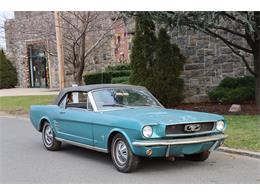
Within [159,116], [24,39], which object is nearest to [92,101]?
[159,116]

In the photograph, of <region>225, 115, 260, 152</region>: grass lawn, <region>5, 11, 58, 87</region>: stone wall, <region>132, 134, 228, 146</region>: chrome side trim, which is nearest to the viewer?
<region>132, 134, 228, 146</region>: chrome side trim

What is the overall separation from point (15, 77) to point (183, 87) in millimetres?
19169

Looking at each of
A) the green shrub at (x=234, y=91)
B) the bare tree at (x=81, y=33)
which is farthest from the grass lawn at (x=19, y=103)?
the green shrub at (x=234, y=91)

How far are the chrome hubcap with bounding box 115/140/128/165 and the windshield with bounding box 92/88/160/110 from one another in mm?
923

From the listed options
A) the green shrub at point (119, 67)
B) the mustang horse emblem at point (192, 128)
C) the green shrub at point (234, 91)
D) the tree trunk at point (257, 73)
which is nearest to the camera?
the mustang horse emblem at point (192, 128)

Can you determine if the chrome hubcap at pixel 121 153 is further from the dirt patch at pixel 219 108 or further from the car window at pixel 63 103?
the dirt patch at pixel 219 108

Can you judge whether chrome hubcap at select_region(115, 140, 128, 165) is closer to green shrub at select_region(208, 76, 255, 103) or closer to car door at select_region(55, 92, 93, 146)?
car door at select_region(55, 92, 93, 146)

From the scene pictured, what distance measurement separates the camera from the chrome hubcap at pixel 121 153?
696 cm

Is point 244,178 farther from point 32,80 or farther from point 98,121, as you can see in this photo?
point 32,80

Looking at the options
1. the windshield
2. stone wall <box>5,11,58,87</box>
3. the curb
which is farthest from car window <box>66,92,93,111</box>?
stone wall <box>5,11,58,87</box>

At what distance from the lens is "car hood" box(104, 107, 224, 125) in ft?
22.1

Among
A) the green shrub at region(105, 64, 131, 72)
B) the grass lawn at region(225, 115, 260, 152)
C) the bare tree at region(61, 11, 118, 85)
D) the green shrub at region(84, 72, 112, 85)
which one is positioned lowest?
the grass lawn at region(225, 115, 260, 152)

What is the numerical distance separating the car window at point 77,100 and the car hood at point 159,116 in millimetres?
930

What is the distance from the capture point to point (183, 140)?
6.71 metres
